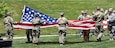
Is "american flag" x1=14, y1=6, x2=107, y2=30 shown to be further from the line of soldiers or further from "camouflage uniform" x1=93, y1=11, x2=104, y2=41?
"camouflage uniform" x1=93, y1=11, x2=104, y2=41

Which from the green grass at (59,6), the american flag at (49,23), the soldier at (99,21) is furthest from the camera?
the green grass at (59,6)

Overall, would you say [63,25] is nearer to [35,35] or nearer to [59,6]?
[35,35]

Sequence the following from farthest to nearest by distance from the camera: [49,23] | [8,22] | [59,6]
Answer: [59,6] → [49,23] → [8,22]

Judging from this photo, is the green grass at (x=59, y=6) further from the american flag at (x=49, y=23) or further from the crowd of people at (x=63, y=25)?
the crowd of people at (x=63, y=25)

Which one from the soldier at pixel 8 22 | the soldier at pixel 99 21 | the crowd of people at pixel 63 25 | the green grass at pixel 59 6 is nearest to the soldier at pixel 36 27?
the crowd of people at pixel 63 25

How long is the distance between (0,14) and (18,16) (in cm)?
521

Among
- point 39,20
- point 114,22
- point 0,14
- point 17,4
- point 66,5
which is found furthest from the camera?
point 66,5

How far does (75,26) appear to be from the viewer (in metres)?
19.5

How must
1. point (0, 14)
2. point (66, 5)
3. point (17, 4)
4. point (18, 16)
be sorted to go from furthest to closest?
1. point (66, 5)
2. point (17, 4)
3. point (18, 16)
4. point (0, 14)

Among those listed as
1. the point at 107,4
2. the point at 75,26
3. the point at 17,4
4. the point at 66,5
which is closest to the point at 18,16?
the point at 17,4

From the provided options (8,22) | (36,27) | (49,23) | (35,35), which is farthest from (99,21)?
(8,22)

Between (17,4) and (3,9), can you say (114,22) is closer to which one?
(3,9)

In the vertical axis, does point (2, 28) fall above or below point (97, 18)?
below

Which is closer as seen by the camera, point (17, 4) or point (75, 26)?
point (75, 26)
